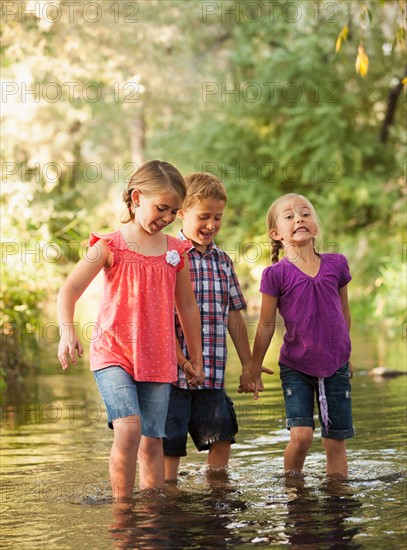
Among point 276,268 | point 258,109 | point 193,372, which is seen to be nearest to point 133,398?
point 193,372

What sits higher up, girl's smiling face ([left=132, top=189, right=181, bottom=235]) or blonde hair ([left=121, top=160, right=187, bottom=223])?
blonde hair ([left=121, top=160, right=187, bottom=223])

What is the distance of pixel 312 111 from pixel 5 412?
15077 mm

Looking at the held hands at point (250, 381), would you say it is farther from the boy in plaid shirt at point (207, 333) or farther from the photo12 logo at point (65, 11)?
the photo12 logo at point (65, 11)

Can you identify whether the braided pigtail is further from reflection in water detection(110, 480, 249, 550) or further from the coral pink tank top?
reflection in water detection(110, 480, 249, 550)

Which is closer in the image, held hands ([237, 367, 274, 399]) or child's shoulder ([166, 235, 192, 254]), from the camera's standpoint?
child's shoulder ([166, 235, 192, 254])

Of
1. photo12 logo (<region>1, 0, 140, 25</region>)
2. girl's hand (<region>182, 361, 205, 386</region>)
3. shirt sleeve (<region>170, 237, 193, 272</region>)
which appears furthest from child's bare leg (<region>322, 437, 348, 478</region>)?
photo12 logo (<region>1, 0, 140, 25</region>)

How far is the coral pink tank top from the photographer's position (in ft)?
15.3

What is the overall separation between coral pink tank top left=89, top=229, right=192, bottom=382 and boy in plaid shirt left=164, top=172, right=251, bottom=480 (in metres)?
0.45

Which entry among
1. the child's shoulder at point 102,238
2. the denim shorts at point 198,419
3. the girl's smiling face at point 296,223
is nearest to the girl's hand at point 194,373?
the denim shorts at point 198,419

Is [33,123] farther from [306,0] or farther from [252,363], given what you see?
[252,363]

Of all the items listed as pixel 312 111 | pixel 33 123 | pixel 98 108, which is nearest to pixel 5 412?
pixel 312 111

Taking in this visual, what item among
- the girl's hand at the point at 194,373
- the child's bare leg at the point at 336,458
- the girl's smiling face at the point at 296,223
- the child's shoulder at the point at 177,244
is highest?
the girl's smiling face at the point at 296,223

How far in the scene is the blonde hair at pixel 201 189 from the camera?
5254mm

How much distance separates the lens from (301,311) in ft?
17.3
